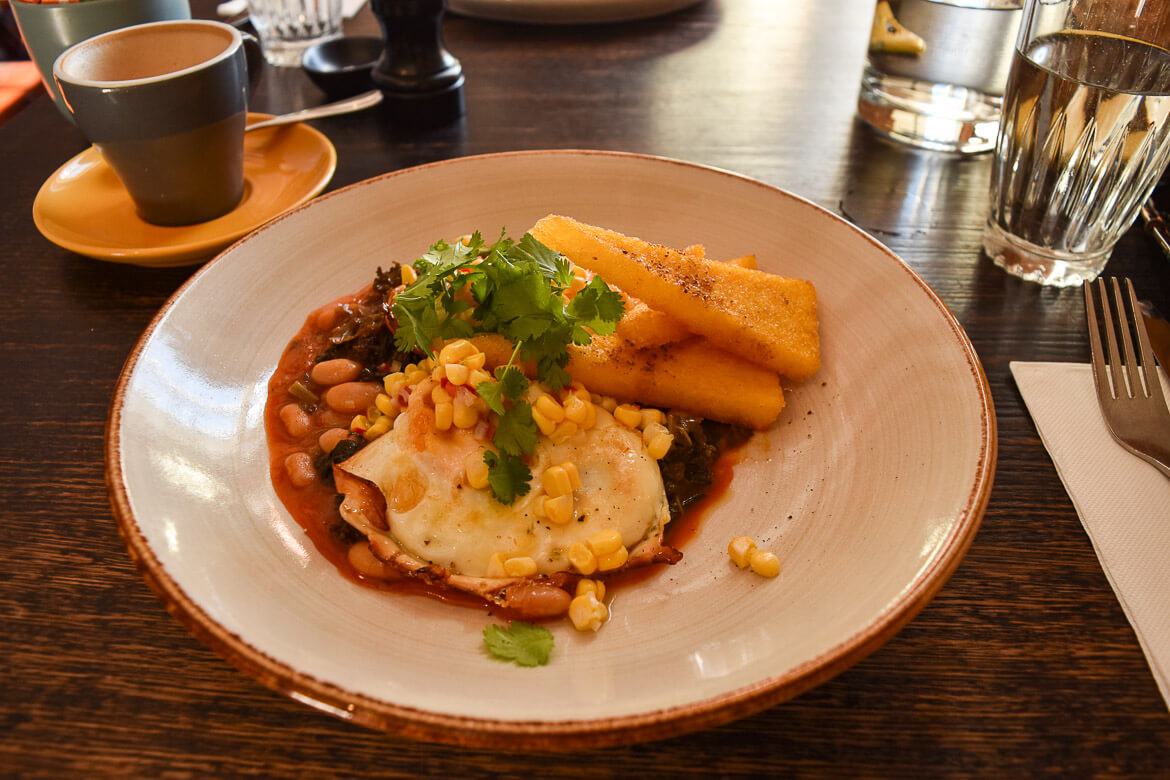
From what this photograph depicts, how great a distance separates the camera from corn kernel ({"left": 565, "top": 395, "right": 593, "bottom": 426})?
7.40ft

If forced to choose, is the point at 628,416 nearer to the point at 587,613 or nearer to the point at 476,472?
the point at 476,472

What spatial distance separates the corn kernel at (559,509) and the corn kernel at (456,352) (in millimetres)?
505

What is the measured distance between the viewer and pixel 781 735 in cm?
175

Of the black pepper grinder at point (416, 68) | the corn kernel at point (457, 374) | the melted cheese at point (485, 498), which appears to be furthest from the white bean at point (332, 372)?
the black pepper grinder at point (416, 68)

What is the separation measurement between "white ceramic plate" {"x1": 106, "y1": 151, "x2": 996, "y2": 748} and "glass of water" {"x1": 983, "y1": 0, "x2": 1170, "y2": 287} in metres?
0.98

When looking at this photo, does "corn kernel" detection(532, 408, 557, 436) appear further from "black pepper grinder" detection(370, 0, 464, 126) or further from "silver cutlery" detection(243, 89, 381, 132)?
"black pepper grinder" detection(370, 0, 464, 126)

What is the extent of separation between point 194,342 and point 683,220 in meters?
1.88

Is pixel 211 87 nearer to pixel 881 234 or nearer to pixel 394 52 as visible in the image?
pixel 394 52

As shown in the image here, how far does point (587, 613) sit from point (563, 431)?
0.58 m

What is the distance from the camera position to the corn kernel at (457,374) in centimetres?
221

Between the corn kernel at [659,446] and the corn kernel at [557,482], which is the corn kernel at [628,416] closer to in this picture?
the corn kernel at [659,446]

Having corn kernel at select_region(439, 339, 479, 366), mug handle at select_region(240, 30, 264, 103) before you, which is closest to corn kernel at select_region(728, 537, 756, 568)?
corn kernel at select_region(439, 339, 479, 366)

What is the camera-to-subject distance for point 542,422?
7.27ft

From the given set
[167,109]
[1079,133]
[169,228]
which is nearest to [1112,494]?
[1079,133]
